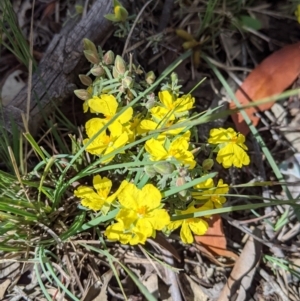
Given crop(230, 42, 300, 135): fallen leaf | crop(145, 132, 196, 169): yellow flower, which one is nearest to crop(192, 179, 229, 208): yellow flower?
crop(145, 132, 196, 169): yellow flower

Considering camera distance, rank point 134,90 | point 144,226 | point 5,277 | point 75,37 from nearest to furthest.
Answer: point 144,226, point 134,90, point 5,277, point 75,37

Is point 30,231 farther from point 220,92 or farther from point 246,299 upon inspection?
point 220,92

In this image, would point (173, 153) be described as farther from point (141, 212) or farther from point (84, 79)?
point (84, 79)

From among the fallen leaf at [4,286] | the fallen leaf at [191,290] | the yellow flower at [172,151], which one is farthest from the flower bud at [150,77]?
the fallen leaf at [4,286]

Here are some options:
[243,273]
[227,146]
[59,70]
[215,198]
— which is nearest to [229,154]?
[227,146]

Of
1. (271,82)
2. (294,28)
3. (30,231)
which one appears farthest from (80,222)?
(294,28)

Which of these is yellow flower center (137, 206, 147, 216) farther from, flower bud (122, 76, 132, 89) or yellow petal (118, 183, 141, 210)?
flower bud (122, 76, 132, 89)
